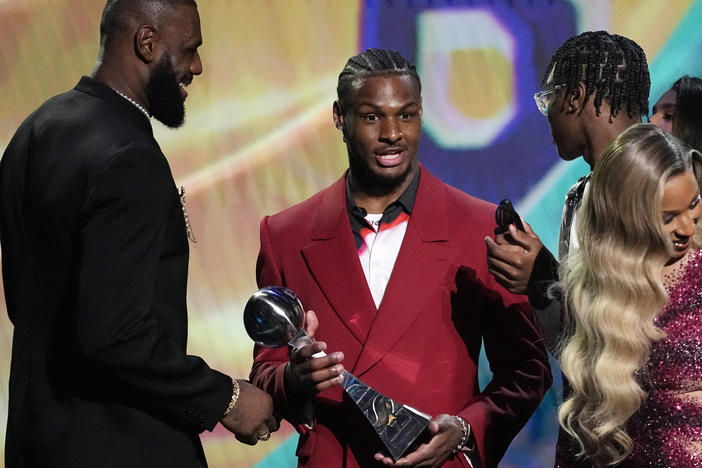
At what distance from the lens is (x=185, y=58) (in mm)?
2256

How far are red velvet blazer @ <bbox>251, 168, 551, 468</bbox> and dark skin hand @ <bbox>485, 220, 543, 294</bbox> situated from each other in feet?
0.56

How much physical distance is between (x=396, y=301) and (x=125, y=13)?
894mm

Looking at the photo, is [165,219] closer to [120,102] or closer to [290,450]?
[120,102]

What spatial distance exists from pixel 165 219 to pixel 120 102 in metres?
0.29

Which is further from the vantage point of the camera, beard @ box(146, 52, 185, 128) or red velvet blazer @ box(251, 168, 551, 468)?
red velvet blazer @ box(251, 168, 551, 468)

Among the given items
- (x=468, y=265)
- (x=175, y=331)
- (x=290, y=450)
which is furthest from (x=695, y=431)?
(x=290, y=450)

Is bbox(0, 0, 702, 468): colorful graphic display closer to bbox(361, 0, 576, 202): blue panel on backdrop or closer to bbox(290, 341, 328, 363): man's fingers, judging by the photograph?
bbox(361, 0, 576, 202): blue panel on backdrop

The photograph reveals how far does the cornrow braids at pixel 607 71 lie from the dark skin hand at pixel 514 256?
1.39ft

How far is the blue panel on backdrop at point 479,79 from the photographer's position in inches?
152

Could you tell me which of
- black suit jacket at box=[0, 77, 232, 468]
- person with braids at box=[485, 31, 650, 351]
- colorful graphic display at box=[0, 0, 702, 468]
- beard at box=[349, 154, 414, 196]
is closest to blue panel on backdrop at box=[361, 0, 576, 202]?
colorful graphic display at box=[0, 0, 702, 468]

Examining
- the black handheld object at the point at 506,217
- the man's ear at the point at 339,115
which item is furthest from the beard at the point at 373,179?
the black handheld object at the point at 506,217

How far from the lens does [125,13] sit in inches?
86.4

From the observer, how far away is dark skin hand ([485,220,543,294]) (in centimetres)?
228

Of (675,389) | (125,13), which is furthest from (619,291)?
(125,13)
